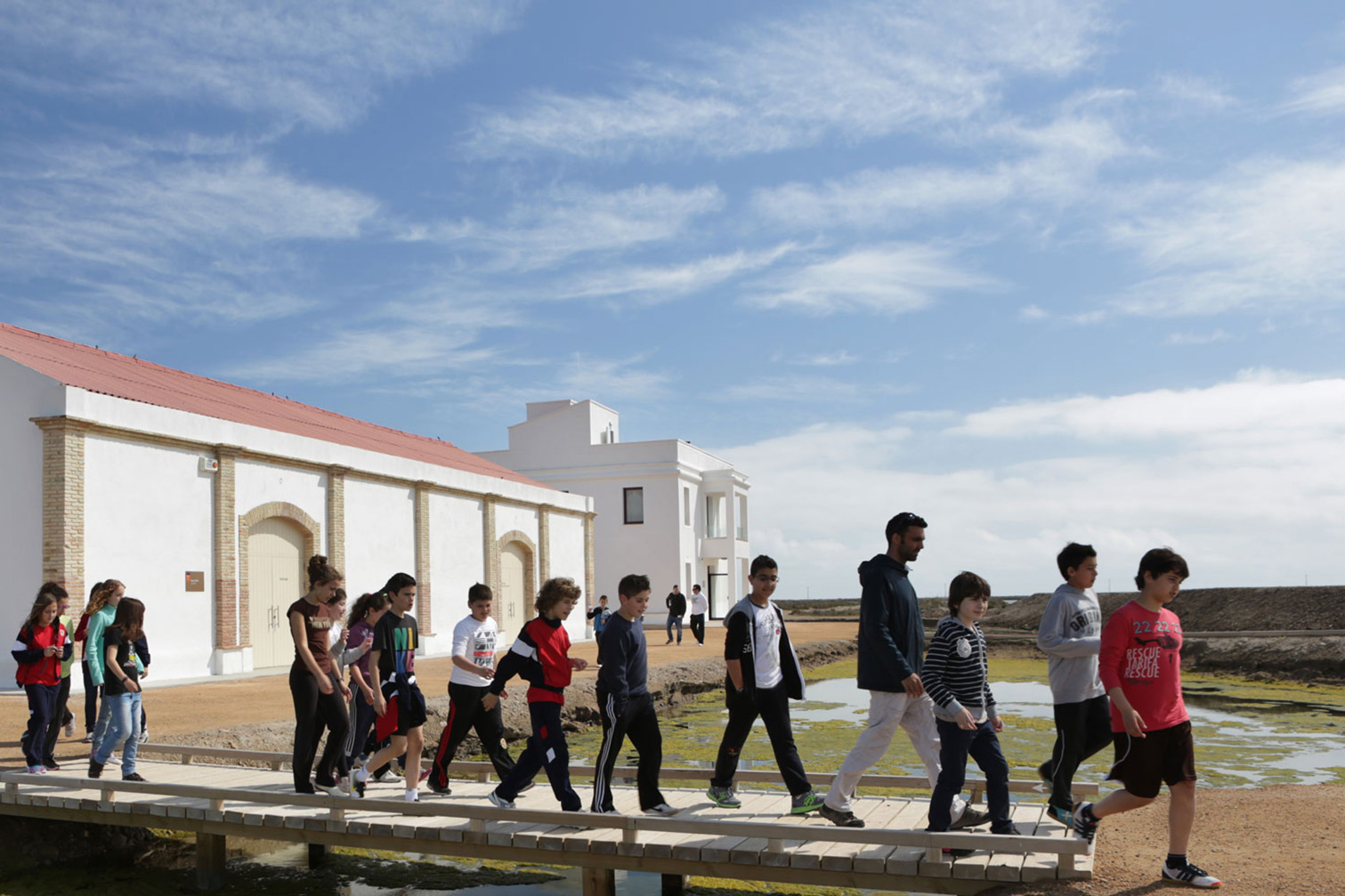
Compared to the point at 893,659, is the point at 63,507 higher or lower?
higher

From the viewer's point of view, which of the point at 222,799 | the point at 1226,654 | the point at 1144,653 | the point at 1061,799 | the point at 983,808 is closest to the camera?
the point at 1144,653

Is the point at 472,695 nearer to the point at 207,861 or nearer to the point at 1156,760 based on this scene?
the point at 207,861

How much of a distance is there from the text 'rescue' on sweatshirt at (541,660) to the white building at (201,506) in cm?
1090

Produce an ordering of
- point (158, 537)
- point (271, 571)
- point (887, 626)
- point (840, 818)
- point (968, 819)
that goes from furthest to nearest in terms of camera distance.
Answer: point (271, 571)
point (158, 537)
point (968, 819)
point (840, 818)
point (887, 626)

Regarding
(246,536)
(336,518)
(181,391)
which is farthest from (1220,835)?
(181,391)

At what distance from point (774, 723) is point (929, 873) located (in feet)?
4.09

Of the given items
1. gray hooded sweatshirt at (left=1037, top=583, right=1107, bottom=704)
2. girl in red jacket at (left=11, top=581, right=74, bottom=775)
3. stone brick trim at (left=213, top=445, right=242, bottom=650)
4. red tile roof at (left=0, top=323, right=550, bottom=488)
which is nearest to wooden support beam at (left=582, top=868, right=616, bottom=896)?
gray hooded sweatshirt at (left=1037, top=583, right=1107, bottom=704)

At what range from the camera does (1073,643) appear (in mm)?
5594

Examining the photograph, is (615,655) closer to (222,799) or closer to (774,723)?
(774,723)

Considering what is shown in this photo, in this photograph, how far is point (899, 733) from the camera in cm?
1442

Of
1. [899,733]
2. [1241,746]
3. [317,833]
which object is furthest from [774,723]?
[1241,746]

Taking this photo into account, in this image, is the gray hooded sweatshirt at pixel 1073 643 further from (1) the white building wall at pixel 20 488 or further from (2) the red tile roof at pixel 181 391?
(2) the red tile roof at pixel 181 391

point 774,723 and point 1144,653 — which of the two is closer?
point 1144,653

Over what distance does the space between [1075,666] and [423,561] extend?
1934 cm
